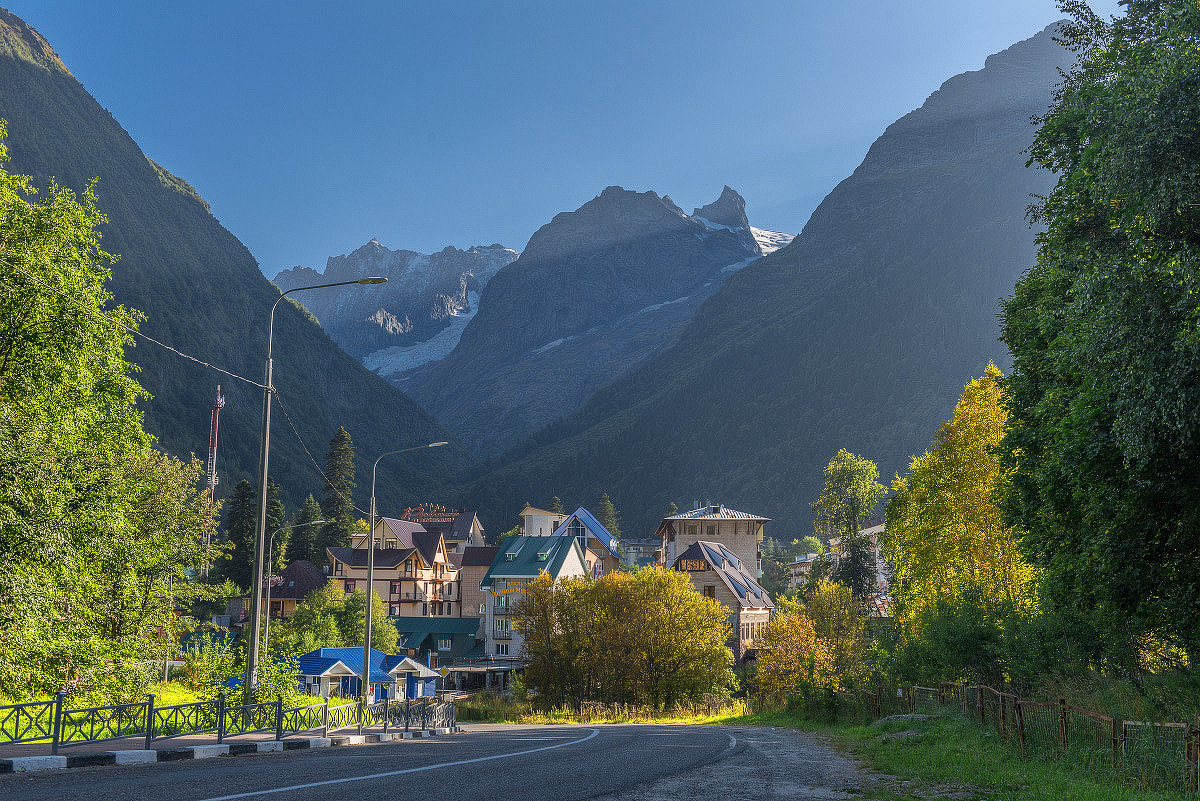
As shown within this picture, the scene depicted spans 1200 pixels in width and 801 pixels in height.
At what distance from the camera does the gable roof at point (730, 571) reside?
7344 centimetres

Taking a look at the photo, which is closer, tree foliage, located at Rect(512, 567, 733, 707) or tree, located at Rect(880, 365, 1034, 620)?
tree, located at Rect(880, 365, 1034, 620)

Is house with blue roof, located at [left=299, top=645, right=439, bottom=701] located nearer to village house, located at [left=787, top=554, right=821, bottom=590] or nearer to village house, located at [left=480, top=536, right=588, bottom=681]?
village house, located at [left=480, top=536, right=588, bottom=681]

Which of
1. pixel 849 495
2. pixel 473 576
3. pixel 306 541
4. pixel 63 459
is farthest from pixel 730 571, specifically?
pixel 63 459

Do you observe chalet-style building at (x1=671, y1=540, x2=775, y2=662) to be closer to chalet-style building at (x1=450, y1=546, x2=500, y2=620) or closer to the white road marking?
chalet-style building at (x1=450, y1=546, x2=500, y2=620)

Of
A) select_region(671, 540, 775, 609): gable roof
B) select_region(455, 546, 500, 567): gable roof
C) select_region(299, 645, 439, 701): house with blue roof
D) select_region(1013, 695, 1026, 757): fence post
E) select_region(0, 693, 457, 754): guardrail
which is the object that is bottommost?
select_region(299, 645, 439, 701): house with blue roof

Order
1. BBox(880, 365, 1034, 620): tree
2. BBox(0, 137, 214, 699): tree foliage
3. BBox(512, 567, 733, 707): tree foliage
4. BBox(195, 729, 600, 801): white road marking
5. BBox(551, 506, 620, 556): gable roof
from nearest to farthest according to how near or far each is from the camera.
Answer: BBox(195, 729, 600, 801): white road marking, BBox(0, 137, 214, 699): tree foliage, BBox(880, 365, 1034, 620): tree, BBox(512, 567, 733, 707): tree foliage, BBox(551, 506, 620, 556): gable roof

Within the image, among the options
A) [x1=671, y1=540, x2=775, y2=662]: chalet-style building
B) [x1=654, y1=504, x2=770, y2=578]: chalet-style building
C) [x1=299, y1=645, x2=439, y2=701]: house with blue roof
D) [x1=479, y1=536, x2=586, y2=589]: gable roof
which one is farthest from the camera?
[x1=654, y1=504, x2=770, y2=578]: chalet-style building

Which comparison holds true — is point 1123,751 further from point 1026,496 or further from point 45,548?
point 45,548

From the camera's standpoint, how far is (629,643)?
4694 cm

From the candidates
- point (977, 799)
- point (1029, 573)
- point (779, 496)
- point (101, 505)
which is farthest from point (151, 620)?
point (779, 496)

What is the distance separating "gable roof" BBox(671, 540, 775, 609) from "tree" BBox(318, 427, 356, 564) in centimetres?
4039

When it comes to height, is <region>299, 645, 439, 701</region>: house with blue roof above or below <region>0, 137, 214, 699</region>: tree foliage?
below

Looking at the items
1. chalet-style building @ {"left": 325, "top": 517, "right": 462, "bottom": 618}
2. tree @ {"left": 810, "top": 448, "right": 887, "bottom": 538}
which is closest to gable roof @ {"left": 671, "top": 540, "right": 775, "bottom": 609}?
tree @ {"left": 810, "top": 448, "right": 887, "bottom": 538}

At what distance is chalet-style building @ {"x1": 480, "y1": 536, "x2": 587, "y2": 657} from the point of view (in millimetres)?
70062
